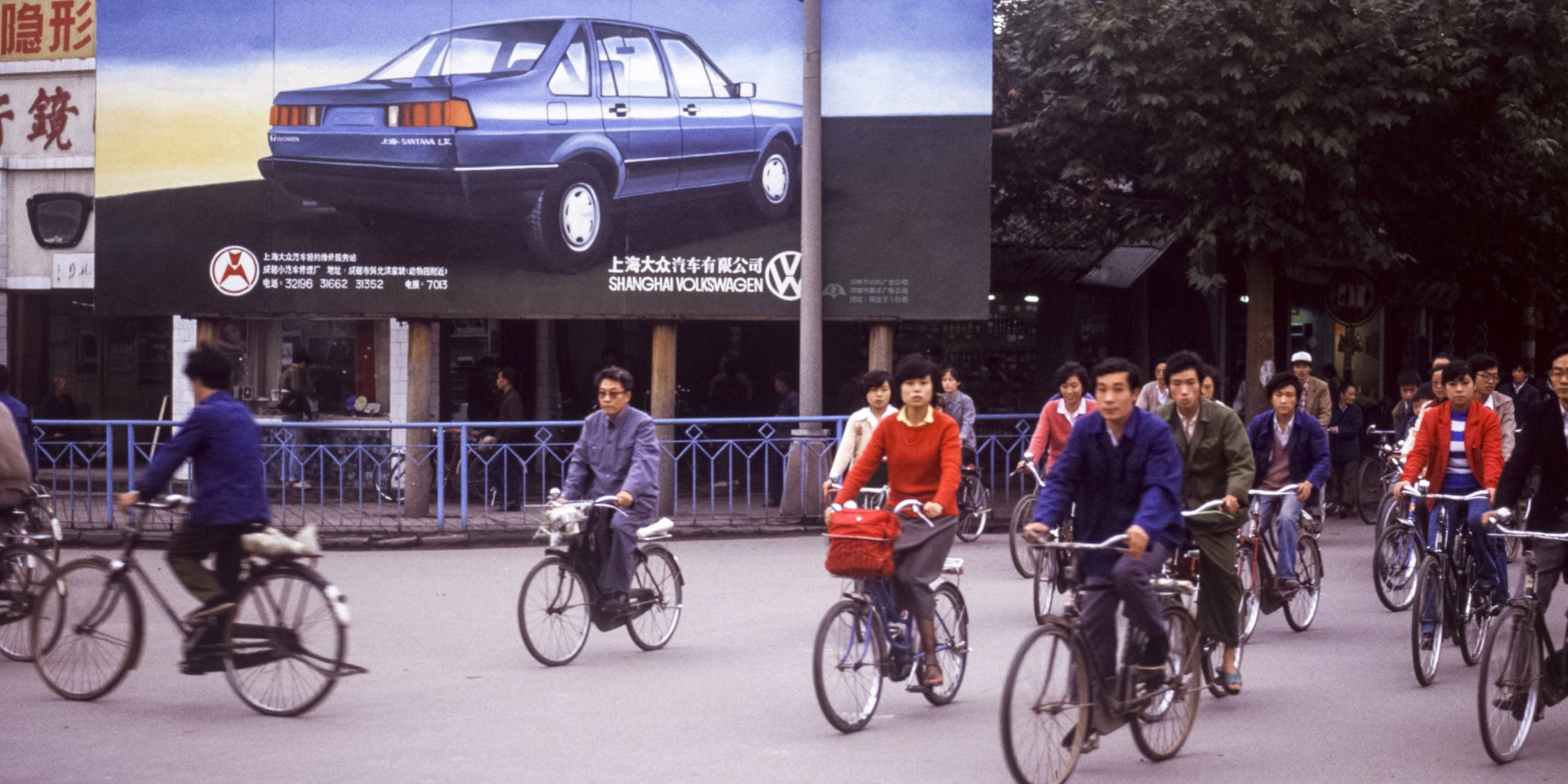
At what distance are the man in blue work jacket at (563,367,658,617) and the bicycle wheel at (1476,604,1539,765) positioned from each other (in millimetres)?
4463

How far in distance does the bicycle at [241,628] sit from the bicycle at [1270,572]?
475 centimetres

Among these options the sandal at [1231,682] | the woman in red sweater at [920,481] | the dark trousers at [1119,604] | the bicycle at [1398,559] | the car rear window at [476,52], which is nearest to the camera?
the dark trousers at [1119,604]

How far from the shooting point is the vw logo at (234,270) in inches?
664

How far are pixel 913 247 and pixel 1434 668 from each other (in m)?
9.04

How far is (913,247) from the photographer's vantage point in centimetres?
1658

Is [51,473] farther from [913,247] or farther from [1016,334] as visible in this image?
[1016,334]

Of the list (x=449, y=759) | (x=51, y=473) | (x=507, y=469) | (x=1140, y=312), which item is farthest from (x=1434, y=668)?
(x=1140, y=312)

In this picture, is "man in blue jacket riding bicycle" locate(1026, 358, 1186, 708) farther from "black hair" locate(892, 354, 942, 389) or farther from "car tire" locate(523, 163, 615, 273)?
"car tire" locate(523, 163, 615, 273)

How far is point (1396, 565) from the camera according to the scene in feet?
35.1

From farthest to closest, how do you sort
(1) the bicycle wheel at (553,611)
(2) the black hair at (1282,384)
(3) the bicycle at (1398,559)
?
(3) the bicycle at (1398,559)
(2) the black hair at (1282,384)
(1) the bicycle wheel at (553,611)

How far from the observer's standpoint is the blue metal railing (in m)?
14.6

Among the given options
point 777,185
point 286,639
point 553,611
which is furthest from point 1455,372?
point 777,185

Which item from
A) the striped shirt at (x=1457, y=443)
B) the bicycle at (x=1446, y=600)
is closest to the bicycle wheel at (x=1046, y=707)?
the bicycle at (x=1446, y=600)

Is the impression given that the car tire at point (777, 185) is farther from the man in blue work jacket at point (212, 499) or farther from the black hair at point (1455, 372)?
the man in blue work jacket at point (212, 499)
